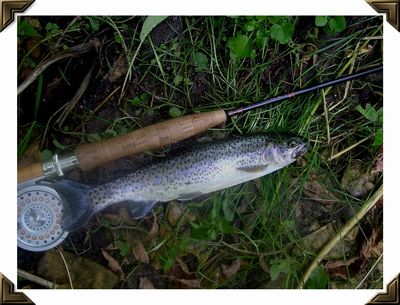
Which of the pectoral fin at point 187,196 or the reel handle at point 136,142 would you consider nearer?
the reel handle at point 136,142

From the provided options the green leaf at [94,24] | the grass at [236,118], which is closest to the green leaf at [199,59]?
the grass at [236,118]

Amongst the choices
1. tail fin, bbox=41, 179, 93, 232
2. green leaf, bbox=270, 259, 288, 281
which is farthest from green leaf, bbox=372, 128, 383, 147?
tail fin, bbox=41, 179, 93, 232

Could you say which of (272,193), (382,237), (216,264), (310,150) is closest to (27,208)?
(216,264)

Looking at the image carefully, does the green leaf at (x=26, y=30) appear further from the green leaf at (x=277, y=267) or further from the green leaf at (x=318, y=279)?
the green leaf at (x=318, y=279)

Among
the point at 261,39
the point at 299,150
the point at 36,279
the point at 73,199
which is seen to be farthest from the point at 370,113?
the point at 36,279

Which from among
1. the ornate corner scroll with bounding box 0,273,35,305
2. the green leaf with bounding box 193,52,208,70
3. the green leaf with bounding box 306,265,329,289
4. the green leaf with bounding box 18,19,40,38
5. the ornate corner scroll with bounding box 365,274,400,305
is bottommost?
the ornate corner scroll with bounding box 365,274,400,305

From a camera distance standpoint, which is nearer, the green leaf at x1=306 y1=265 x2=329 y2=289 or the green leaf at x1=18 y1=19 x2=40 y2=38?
the green leaf at x1=18 y1=19 x2=40 y2=38

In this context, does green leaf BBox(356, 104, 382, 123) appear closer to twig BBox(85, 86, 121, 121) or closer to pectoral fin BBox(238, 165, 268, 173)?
pectoral fin BBox(238, 165, 268, 173)
